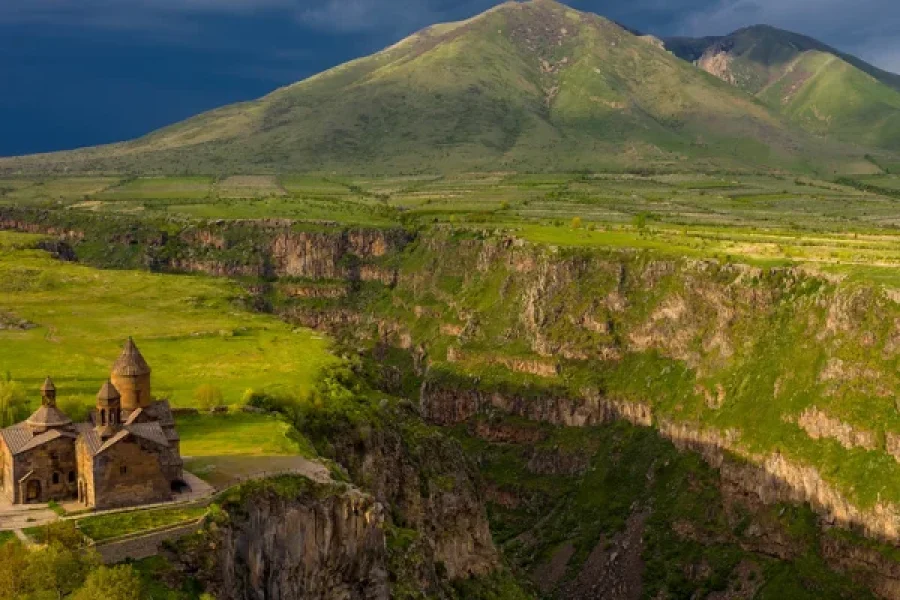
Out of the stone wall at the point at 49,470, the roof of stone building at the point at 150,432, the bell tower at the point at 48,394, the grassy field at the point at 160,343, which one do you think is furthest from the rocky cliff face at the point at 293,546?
the grassy field at the point at 160,343

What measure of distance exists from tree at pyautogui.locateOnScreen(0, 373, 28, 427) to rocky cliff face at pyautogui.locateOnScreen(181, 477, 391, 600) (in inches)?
1126

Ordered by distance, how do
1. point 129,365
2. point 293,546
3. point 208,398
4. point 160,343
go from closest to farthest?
point 293,546 → point 129,365 → point 208,398 → point 160,343

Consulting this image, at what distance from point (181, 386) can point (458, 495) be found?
119ft

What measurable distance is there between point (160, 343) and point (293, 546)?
259ft

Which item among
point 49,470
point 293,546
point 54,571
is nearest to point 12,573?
point 54,571

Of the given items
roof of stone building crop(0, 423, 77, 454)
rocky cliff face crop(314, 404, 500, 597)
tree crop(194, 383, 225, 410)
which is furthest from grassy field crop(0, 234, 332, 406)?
roof of stone building crop(0, 423, 77, 454)

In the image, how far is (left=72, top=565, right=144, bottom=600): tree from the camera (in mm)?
62344

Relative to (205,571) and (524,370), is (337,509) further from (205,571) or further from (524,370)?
(524,370)

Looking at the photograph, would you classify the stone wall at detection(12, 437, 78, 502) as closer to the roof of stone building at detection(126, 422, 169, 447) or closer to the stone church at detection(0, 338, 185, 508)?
the stone church at detection(0, 338, 185, 508)

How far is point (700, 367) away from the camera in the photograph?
169875 millimetres

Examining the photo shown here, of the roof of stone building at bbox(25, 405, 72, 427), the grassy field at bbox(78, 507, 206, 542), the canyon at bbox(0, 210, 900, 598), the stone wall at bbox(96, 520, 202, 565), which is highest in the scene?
the roof of stone building at bbox(25, 405, 72, 427)

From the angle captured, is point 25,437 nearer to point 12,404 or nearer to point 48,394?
point 48,394

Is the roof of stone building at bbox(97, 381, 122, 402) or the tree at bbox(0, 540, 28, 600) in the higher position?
the roof of stone building at bbox(97, 381, 122, 402)

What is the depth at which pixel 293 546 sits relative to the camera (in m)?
84.8
